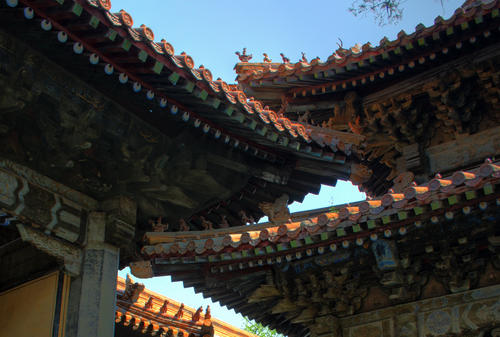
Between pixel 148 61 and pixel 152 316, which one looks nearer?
pixel 148 61

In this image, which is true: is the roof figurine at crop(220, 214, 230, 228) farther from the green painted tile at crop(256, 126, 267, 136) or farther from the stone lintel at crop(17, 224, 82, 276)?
the stone lintel at crop(17, 224, 82, 276)

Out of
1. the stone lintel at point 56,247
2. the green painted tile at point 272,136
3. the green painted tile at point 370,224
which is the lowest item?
the stone lintel at point 56,247

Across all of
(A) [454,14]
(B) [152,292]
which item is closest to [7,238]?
(B) [152,292]

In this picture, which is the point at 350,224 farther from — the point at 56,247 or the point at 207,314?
the point at 207,314

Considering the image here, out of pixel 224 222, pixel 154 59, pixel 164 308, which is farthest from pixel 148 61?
pixel 164 308

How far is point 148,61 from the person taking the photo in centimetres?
670

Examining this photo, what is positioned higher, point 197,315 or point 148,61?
point 197,315

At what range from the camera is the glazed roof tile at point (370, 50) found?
9.84 m

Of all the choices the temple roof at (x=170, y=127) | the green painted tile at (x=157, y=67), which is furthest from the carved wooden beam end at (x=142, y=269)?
the green painted tile at (x=157, y=67)

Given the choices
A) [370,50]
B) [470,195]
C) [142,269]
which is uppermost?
[370,50]

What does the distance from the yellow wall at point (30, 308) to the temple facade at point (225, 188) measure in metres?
0.03

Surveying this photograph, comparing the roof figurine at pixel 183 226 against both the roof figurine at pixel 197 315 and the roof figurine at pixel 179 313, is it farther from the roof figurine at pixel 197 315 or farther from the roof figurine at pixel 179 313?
the roof figurine at pixel 197 315

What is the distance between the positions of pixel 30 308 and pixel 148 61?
3.24 m

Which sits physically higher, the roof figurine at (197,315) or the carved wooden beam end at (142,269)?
the roof figurine at (197,315)
